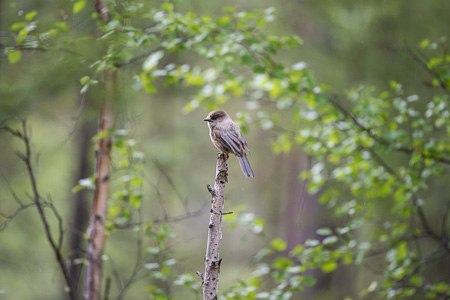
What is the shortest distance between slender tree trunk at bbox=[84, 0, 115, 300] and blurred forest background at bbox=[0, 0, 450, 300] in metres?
0.11

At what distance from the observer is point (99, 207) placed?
4500 millimetres

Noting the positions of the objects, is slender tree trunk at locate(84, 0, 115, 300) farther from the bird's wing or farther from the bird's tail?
the bird's tail

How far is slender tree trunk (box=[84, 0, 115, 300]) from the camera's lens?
A: 441cm

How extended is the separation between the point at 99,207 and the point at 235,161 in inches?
341

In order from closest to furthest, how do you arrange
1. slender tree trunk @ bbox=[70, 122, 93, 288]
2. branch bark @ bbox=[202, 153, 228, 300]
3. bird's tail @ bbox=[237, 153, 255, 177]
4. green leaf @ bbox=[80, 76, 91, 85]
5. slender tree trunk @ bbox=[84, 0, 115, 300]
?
branch bark @ bbox=[202, 153, 228, 300], green leaf @ bbox=[80, 76, 91, 85], bird's tail @ bbox=[237, 153, 255, 177], slender tree trunk @ bbox=[84, 0, 115, 300], slender tree trunk @ bbox=[70, 122, 93, 288]

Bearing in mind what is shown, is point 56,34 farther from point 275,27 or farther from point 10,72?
point 275,27

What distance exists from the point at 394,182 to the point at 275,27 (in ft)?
11.6

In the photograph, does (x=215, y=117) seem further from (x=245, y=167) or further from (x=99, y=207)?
(x=99, y=207)

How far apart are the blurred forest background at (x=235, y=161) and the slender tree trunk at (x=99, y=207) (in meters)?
0.11

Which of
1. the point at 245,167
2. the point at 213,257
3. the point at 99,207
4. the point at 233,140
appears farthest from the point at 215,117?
the point at 213,257

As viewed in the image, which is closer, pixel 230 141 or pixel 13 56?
pixel 13 56

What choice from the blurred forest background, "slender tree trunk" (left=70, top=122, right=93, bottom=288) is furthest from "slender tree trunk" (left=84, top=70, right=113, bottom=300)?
"slender tree trunk" (left=70, top=122, right=93, bottom=288)

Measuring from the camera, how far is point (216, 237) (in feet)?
8.98

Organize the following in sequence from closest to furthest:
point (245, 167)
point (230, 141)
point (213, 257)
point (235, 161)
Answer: point (213, 257), point (245, 167), point (230, 141), point (235, 161)
